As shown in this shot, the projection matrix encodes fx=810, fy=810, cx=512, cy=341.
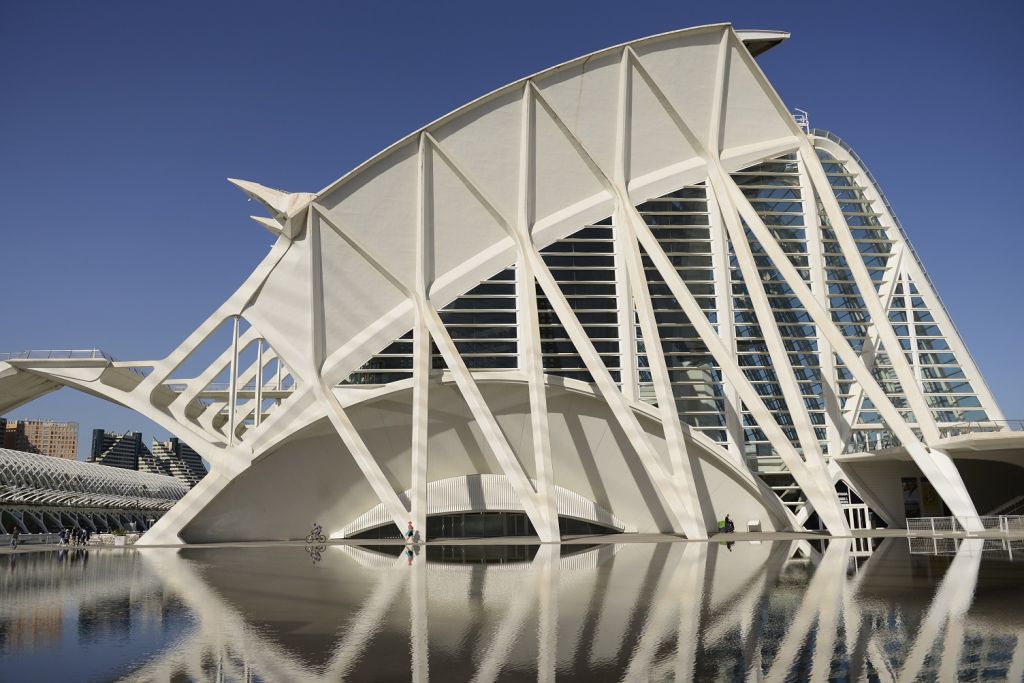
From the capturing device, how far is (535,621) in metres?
9.91

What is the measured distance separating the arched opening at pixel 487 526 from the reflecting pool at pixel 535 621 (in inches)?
587

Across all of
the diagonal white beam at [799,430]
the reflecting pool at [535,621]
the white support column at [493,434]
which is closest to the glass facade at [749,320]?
the white support column at [493,434]

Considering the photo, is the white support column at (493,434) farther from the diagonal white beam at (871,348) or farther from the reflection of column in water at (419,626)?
the diagonal white beam at (871,348)

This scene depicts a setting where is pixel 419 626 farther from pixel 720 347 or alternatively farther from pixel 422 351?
pixel 720 347

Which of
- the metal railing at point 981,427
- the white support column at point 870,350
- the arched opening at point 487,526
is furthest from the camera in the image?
the arched opening at point 487,526

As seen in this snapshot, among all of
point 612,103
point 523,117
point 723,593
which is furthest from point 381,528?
point 723,593

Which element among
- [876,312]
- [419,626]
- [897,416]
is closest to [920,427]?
[897,416]

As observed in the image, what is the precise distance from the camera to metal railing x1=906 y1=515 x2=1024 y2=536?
25.8m

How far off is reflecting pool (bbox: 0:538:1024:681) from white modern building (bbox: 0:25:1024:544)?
523 inches

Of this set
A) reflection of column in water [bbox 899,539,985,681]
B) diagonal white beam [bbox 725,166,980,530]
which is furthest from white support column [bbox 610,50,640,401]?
reflection of column in water [bbox 899,539,985,681]

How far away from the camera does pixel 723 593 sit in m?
12.5

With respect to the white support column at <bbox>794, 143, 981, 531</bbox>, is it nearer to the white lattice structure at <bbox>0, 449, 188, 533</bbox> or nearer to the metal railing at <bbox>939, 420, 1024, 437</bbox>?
the metal railing at <bbox>939, 420, 1024, 437</bbox>

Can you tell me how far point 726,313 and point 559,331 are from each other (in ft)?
23.2

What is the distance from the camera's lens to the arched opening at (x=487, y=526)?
33.8 m
